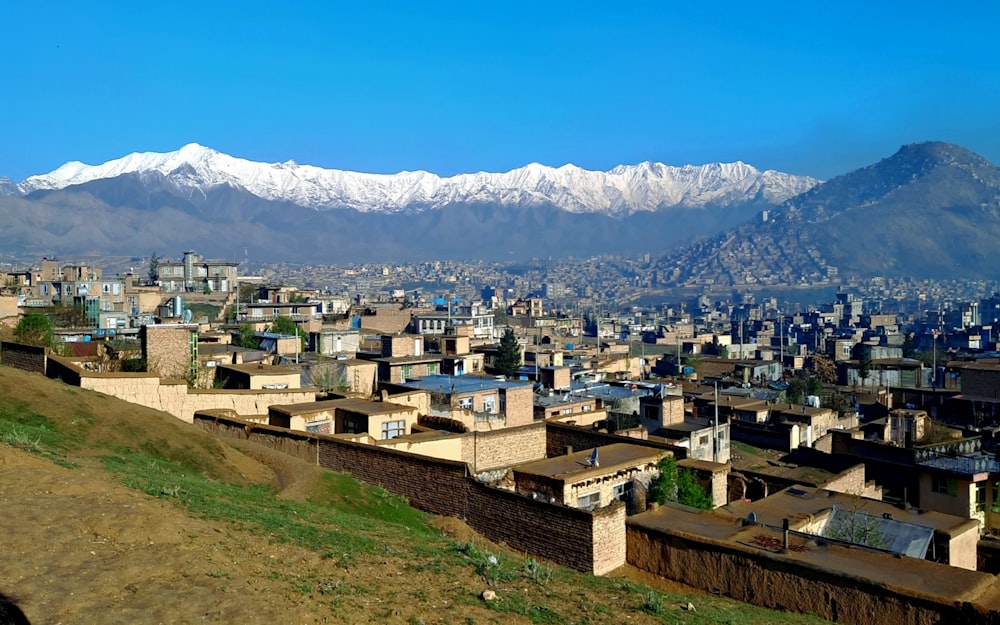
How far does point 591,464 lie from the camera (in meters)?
15.8

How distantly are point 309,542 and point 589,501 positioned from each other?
685cm

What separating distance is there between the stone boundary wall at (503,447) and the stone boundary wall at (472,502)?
2.67 meters

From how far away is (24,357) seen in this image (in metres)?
20.5

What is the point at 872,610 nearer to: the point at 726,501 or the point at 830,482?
the point at 726,501

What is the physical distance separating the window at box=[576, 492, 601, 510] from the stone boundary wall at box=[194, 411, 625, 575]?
2.15 metres

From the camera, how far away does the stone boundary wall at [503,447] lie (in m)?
17.7

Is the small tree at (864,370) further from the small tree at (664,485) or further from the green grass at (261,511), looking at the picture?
the green grass at (261,511)

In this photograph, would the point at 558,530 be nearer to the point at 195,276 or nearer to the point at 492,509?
the point at 492,509

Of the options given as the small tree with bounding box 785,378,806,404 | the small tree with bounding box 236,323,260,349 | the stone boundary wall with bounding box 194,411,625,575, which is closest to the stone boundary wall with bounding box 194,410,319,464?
the stone boundary wall with bounding box 194,411,625,575

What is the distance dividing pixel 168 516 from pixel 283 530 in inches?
47.5

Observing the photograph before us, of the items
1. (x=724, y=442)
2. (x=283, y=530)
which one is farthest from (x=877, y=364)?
(x=283, y=530)

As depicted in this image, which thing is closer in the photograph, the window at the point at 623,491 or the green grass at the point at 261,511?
the green grass at the point at 261,511

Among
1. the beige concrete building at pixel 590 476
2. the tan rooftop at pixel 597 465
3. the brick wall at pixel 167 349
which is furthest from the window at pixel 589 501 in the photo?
the brick wall at pixel 167 349

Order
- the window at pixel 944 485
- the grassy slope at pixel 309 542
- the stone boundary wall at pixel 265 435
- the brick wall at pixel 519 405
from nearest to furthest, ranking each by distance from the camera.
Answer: the grassy slope at pixel 309 542 < the stone boundary wall at pixel 265 435 < the window at pixel 944 485 < the brick wall at pixel 519 405
